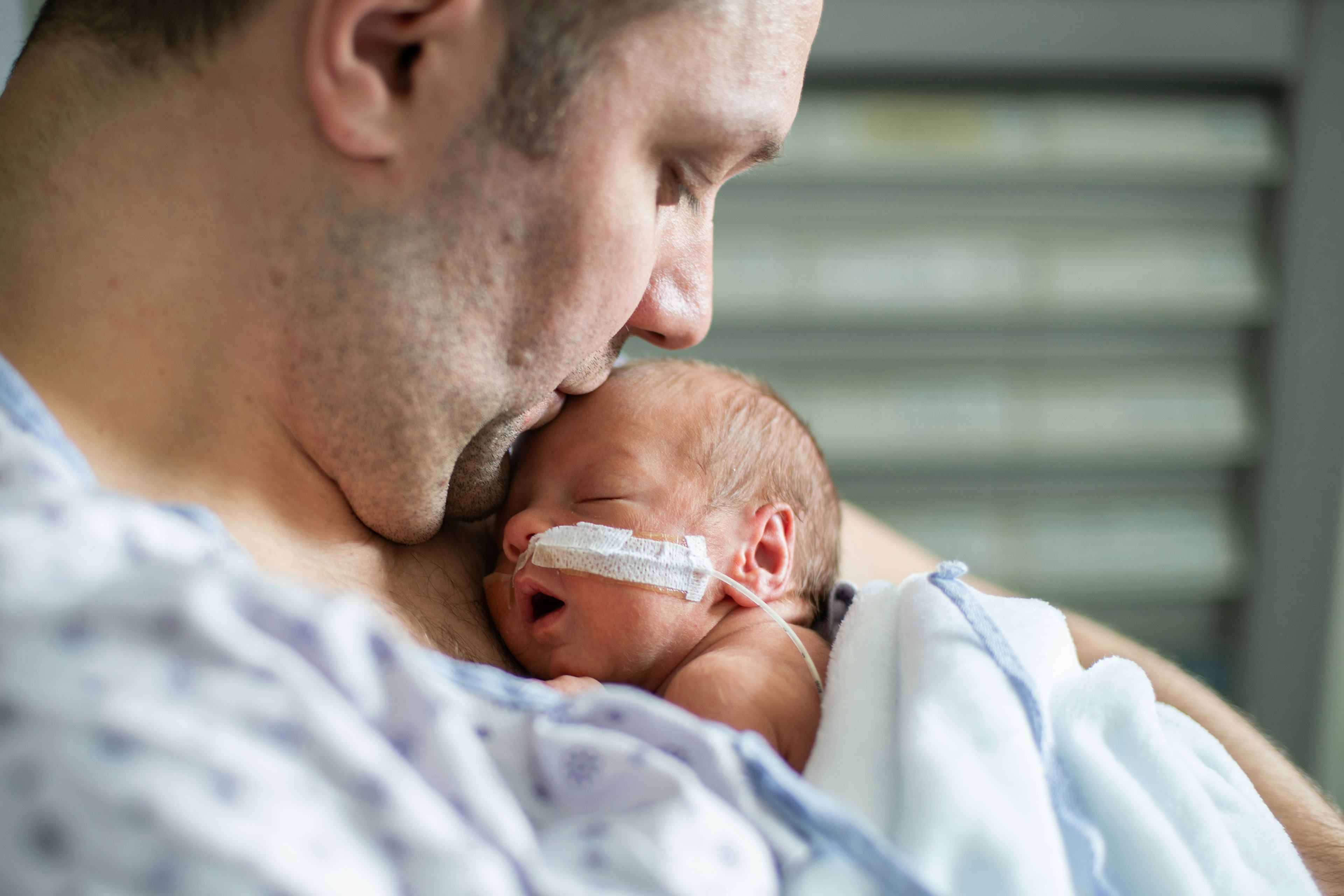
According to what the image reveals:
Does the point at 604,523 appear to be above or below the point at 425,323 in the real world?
below

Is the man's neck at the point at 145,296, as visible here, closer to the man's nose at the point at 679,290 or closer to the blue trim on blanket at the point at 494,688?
the blue trim on blanket at the point at 494,688

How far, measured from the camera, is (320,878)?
0.57 meters

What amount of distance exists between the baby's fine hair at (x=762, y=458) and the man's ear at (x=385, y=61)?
47 centimetres

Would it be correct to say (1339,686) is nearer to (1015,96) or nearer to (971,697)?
(1015,96)

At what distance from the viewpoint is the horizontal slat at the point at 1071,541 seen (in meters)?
2.83

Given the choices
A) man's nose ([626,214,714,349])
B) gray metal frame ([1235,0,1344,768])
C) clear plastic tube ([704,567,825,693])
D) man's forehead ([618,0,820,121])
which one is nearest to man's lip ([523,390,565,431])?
man's nose ([626,214,714,349])

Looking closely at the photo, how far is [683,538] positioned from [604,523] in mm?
93

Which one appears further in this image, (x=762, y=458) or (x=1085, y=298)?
(x=1085, y=298)

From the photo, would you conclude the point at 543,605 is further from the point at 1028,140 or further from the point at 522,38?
the point at 1028,140

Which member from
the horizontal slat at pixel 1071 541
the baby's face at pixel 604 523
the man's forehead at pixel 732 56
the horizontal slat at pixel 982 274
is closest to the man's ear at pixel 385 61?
the man's forehead at pixel 732 56

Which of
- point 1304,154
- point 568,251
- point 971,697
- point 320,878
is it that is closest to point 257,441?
point 568,251

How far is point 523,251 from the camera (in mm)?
949

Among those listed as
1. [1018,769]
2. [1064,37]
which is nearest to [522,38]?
[1018,769]

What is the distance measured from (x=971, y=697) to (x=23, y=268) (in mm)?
912
